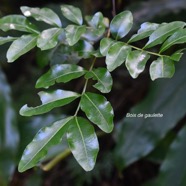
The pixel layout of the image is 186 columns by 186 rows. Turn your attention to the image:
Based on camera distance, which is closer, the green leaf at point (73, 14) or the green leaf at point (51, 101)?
the green leaf at point (51, 101)

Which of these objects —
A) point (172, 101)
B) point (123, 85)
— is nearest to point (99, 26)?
point (172, 101)

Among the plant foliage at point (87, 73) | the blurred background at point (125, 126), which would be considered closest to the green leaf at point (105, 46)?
the plant foliage at point (87, 73)

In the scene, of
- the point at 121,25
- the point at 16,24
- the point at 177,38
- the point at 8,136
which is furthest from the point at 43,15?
the point at 8,136

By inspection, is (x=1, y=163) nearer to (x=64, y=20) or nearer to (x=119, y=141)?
(x=119, y=141)

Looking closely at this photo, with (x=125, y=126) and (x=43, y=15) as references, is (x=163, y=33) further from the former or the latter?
(x=125, y=126)

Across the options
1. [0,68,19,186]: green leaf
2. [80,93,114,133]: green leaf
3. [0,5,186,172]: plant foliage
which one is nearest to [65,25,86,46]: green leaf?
[0,5,186,172]: plant foliage

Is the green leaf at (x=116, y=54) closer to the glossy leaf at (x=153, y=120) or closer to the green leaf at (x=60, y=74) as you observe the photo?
the green leaf at (x=60, y=74)
